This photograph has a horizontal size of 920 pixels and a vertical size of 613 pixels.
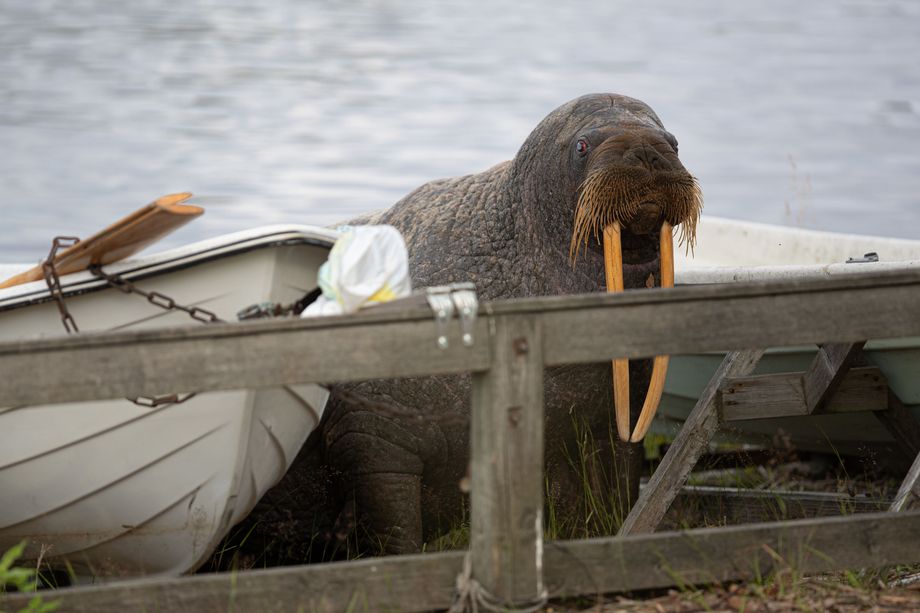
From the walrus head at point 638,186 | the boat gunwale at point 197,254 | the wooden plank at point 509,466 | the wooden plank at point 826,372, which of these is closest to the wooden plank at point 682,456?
the wooden plank at point 826,372

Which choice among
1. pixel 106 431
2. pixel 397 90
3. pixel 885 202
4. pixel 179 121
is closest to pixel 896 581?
pixel 106 431

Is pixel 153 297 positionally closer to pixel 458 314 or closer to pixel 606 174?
pixel 458 314

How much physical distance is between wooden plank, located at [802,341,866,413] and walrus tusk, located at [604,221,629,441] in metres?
1.00

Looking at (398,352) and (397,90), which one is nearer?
(398,352)

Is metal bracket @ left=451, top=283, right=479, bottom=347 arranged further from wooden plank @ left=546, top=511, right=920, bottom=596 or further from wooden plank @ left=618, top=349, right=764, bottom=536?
wooden plank @ left=618, top=349, right=764, bottom=536

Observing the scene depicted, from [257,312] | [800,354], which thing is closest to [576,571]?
[257,312]

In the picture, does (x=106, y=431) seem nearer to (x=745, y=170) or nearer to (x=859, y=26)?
(x=745, y=170)

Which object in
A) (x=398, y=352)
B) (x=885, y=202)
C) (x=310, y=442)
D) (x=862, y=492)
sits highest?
(x=398, y=352)

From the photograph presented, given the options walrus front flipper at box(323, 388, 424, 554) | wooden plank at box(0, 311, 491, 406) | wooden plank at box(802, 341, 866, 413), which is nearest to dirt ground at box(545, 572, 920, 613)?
wooden plank at box(0, 311, 491, 406)

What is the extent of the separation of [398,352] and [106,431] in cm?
121

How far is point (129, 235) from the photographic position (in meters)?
3.74

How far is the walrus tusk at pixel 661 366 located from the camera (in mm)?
4355

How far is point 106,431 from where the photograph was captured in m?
3.96

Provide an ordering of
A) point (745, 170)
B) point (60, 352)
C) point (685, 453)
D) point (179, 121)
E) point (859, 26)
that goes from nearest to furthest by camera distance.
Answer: point (60, 352) < point (685, 453) < point (745, 170) < point (179, 121) < point (859, 26)
